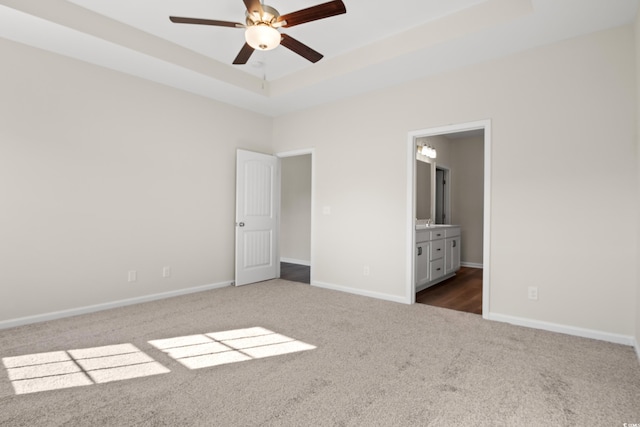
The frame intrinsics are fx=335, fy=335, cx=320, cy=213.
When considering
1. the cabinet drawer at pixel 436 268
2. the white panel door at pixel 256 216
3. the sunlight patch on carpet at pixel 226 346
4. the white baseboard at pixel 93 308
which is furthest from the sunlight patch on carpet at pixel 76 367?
the cabinet drawer at pixel 436 268

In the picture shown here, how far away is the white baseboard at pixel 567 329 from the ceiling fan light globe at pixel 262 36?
10.7ft

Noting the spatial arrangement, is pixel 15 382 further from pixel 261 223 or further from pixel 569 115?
pixel 569 115

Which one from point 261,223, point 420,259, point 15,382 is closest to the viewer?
point 15,382

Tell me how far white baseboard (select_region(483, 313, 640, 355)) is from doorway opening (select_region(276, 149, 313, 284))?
410 cm

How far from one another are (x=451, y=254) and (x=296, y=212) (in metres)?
3.28

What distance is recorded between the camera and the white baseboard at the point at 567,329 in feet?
9.16

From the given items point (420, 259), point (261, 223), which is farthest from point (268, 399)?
point (261, 223)

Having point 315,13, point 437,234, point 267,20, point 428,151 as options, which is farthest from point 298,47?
point 428,151

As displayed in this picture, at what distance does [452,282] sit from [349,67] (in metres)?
3.65

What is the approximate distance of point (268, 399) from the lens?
1.93 m

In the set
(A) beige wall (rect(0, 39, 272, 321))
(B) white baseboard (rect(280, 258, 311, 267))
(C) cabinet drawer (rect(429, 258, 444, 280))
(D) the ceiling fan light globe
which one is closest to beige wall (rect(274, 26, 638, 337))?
(C) cabinet drawer (rect(429, 258, 444, 280))

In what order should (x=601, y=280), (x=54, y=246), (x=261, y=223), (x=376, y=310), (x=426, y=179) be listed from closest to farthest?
1. (x=601, y=280)
2. (x=54, y=246)
3. (x=376, y=310)
4. (x=261, y=223)
5. (x=426, y=179)

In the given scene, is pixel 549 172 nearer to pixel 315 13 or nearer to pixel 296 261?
pixel 315 13

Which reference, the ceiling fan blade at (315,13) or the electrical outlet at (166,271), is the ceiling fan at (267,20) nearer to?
the ceiling fan blade at (315,13)
